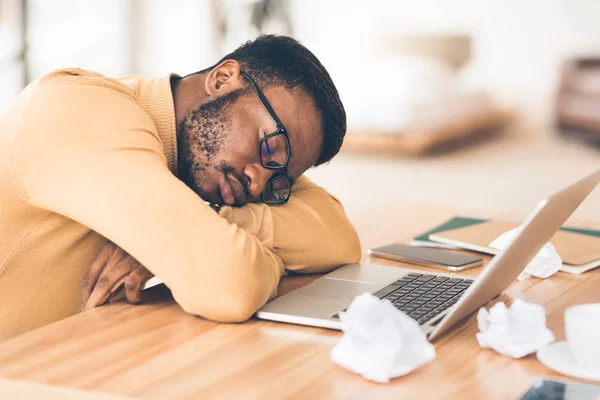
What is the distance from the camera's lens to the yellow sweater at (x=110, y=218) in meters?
1.12

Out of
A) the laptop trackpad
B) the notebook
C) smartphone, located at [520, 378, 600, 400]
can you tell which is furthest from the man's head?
smartphone, located at [520, 378, 600, 400]

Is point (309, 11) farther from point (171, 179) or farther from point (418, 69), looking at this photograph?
point (171, 179)

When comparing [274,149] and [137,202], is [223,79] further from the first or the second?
[137,202]

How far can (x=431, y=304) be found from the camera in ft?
3.88

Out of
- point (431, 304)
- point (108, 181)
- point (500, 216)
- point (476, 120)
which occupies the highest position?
point (108, 181)

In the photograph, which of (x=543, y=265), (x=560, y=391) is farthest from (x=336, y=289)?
(x=560, y=391)

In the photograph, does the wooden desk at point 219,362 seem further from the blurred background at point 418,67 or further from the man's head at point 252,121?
the blurred background at point 418,67

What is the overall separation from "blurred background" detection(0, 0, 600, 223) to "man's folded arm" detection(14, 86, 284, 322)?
305cm

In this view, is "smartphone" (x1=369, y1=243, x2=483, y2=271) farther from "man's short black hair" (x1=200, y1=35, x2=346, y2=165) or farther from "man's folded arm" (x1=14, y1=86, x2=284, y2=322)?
"man's folded arm" (x1=14, y1=86, x2=284, y2=322)

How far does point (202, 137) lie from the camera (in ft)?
4.77

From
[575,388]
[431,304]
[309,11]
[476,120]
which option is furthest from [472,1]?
[575,388]

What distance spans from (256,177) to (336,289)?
263 mm

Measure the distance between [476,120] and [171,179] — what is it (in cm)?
340

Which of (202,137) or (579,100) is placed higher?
(202,137)
